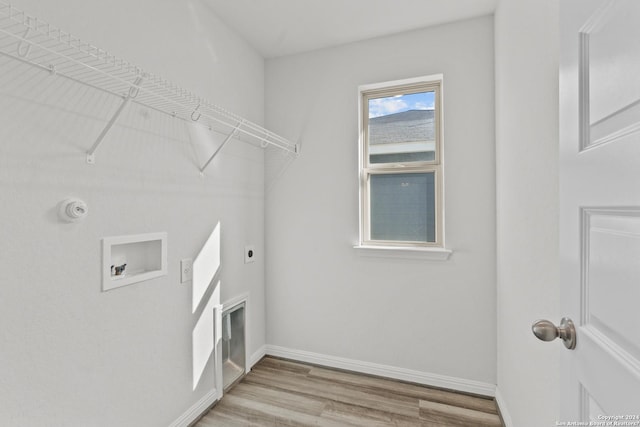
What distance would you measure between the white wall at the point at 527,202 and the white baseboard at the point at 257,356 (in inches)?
67.6

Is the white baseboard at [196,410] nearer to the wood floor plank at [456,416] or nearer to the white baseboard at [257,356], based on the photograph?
the white baseboard at [257,356]

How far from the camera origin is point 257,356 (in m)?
2.51

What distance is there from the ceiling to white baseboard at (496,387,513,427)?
2436mm

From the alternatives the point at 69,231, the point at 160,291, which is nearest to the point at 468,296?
the point at 160,291

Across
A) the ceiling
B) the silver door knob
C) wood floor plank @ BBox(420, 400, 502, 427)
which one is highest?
the ceiling

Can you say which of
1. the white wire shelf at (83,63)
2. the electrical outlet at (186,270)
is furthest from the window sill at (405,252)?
the white wire shelf at (83,63)

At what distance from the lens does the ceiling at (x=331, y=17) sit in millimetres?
1955

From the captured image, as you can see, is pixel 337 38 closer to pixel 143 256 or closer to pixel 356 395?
pixel 143 256

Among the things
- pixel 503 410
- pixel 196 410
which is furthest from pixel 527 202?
pixel 196 410

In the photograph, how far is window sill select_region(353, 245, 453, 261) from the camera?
2.13 meters

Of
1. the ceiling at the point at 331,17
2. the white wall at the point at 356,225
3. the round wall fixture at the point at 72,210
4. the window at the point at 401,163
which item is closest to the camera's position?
the round wall fixture at the point at 72,210

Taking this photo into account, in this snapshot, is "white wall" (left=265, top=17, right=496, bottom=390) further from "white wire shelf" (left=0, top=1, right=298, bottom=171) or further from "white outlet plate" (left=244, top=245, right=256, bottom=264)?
"white wire shelf" (left=0, top=1, right=298, bottom=171)

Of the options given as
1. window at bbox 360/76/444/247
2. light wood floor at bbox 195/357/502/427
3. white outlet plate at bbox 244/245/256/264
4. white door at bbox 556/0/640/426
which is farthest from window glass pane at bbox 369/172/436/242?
white door at bbox 556/0/640/426

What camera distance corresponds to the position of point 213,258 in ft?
6.60
